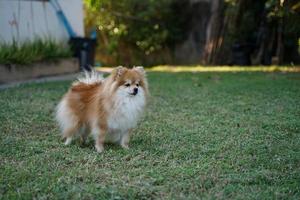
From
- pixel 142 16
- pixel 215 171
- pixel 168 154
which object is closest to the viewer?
pixel 215 171

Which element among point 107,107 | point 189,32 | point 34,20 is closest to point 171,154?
point 107,107

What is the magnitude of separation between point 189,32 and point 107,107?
12051 millimetres

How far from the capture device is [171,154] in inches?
176

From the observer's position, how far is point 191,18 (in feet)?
53.7

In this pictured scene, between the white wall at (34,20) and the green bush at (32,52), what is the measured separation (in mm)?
275

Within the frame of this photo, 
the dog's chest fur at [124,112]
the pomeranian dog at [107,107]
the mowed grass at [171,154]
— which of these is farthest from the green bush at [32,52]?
the dog's chest fur at [124,112]

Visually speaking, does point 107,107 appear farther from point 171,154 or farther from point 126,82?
point 171,154

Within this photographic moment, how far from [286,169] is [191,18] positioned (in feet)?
42.0

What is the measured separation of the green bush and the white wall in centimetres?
27

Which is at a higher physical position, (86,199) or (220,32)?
(220,32)

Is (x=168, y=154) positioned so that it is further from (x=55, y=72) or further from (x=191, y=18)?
(x=191, y=18)

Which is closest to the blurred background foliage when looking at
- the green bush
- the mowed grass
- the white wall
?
the white wall

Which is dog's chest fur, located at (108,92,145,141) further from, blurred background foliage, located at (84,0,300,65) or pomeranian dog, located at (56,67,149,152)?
blurred background foliage, located at (84,0,300,65)

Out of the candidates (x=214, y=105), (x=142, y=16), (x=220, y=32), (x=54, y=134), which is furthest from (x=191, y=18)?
(x=54, y=134)
